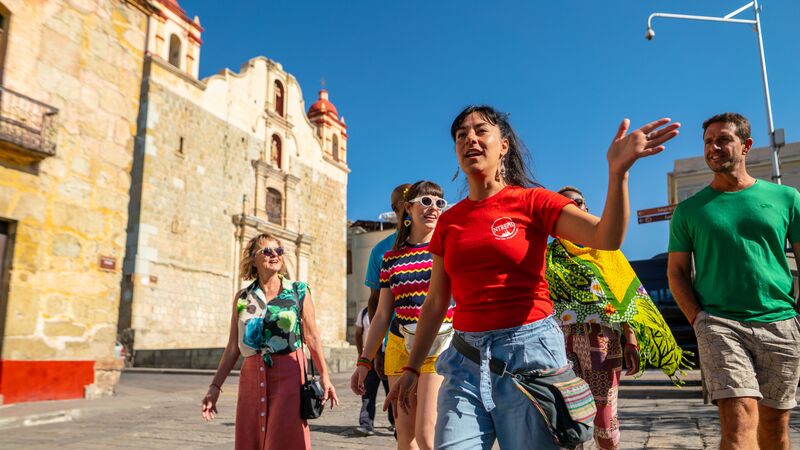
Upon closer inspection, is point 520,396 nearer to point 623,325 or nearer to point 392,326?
point 392,326

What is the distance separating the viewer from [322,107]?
34.2 metres

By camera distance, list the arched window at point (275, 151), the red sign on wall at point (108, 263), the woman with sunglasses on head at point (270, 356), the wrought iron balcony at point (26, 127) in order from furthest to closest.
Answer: the arched window at point (275, 151)
the red sign on wall at point (108, 263)
the wrought iron balcony at point (26, 127)
the woman with sunglasses on head at point (270, 356)

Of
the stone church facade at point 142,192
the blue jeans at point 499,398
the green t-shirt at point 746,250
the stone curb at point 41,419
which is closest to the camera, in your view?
the blue jeans at point 499,398

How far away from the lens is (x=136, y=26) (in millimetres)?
12031

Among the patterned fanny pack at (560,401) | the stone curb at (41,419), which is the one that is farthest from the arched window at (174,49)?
the patterned fanny pack at (560,401)

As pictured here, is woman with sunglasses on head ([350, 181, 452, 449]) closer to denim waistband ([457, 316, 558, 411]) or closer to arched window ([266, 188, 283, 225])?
denim waistband ([457, 316, 558, 411])

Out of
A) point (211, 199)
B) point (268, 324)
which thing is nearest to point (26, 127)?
point (268, 324)

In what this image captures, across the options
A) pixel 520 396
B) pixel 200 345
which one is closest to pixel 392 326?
pixel 520 396

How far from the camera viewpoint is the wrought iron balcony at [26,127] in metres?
9.28

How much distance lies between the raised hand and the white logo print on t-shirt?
18.8 inches

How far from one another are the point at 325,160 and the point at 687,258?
29.3m

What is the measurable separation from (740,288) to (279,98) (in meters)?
28.0

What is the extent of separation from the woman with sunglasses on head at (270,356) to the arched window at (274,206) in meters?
23.9

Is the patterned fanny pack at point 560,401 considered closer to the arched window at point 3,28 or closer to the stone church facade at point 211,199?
the arched window at point 3,28
